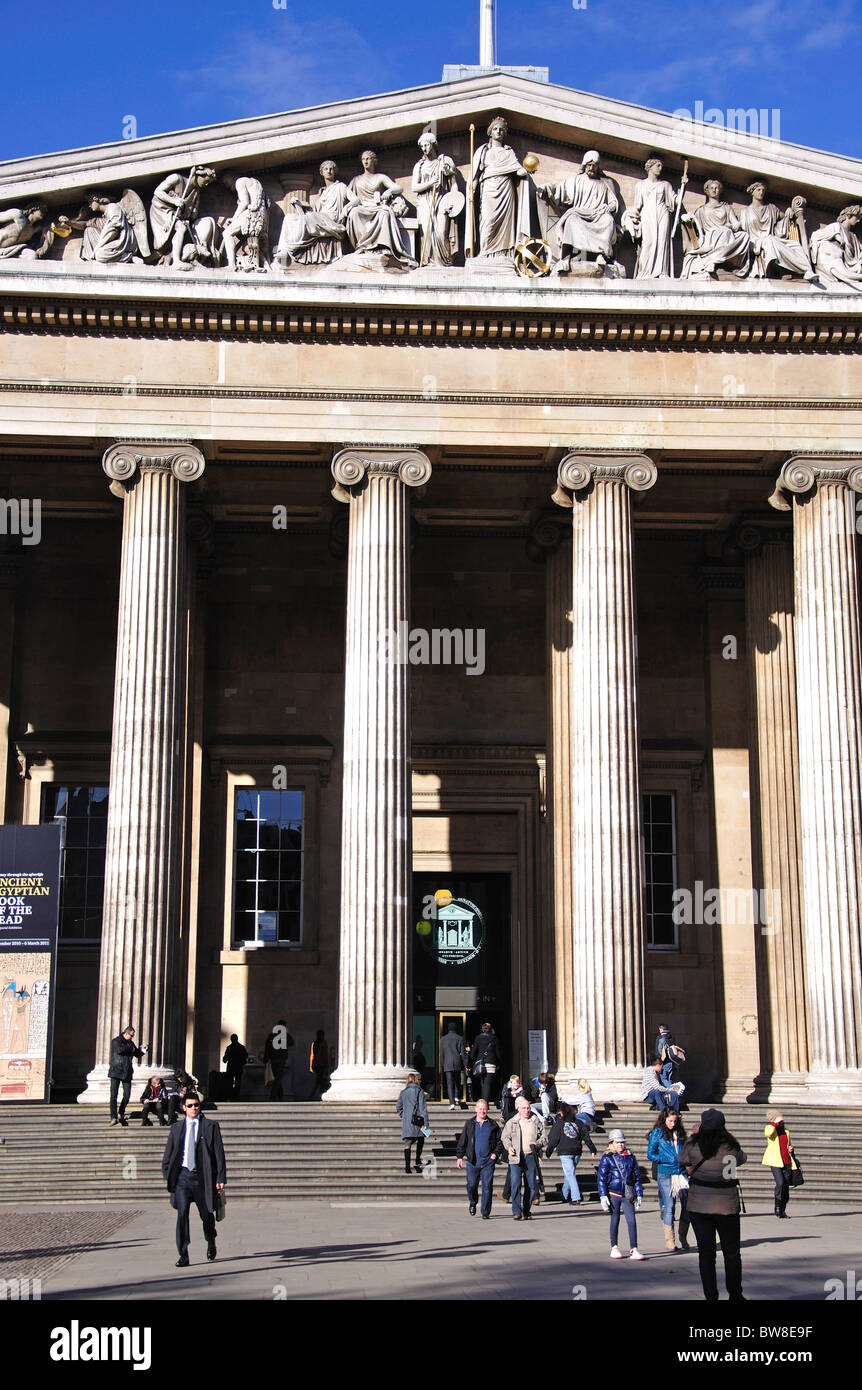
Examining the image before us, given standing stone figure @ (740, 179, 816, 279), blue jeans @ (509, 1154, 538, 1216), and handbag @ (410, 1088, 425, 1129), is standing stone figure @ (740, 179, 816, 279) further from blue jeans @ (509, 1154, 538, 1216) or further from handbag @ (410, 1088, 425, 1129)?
blue jeans @ (509, 1154, 538, 1216)

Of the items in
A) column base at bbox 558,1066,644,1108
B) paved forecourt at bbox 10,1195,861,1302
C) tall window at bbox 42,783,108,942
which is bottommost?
paved forecourt at bbox 10,1195,861,1302

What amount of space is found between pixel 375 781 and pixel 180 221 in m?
11.3

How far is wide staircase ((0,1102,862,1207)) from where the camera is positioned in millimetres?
24875

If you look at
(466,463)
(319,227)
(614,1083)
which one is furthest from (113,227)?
(614,1083)

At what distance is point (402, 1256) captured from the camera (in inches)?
688

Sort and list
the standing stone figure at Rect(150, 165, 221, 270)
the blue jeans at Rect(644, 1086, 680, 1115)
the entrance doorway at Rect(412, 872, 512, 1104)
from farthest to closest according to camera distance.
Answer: the entrance doorway at Rect(412, 872, 512, 1104)
the standing stone figure at Rect(150, 165, 221, 270)
the blue jeans at Rect(644, 1086, 680, 1115)

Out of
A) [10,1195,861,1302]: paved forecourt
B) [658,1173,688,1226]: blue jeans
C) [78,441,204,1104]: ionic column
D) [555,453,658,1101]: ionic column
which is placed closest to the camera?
[10,1195,861,1302]: paved forecourt

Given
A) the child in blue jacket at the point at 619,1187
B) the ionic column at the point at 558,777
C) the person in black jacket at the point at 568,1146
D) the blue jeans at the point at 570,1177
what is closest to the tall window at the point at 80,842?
the ionic column at the point at 558,777

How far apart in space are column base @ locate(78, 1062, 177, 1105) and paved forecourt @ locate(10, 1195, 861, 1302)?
4351mm

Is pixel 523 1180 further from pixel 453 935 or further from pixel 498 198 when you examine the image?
pixel 498 198

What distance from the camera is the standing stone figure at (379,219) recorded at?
3122 cm

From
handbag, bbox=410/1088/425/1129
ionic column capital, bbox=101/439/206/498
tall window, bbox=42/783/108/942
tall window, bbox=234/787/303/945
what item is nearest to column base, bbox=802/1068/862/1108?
handbag, bbox=410/1088/425/1129

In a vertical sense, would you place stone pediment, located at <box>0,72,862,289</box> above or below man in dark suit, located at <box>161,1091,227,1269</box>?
above
